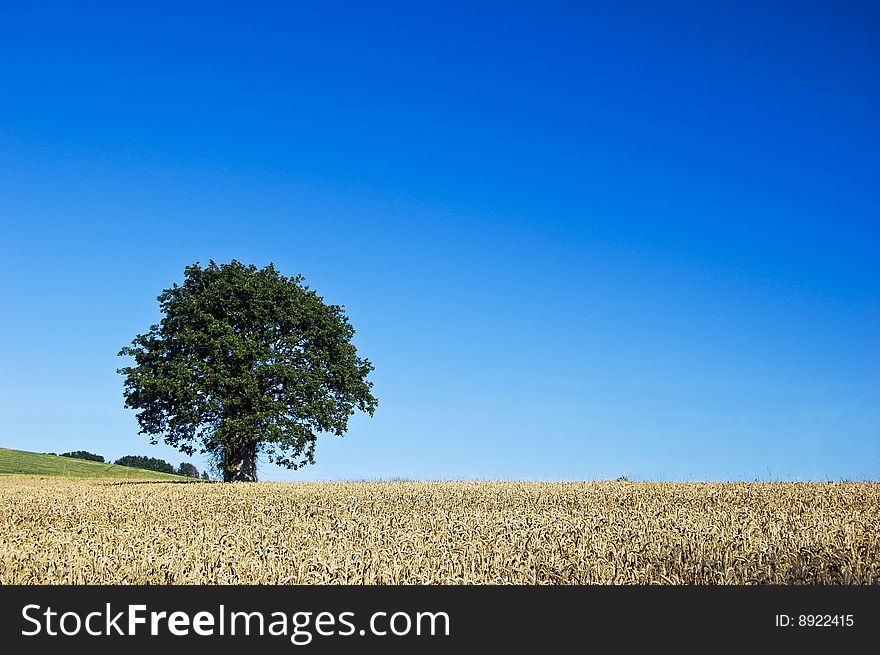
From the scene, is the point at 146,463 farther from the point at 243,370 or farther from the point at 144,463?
the point at 243,370

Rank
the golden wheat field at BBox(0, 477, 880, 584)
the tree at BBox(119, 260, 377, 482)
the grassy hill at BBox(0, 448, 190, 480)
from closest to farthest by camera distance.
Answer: the golden wheat field at BBox(0, 477, 880, 584)
the tree at BBox(119, 260, 377, 482)
the grassy hill at BBox(0, 448, 190, 480)

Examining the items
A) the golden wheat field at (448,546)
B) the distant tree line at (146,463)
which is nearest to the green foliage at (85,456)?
the distant tree line at (146,463)

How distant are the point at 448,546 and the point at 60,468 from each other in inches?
2060

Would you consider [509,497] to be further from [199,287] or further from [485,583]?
[199,287]

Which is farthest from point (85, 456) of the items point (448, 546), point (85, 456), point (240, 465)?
point (448, 546)

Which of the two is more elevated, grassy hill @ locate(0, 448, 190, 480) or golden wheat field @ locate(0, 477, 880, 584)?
A: golden wheat field @ locate(0, 477, 880, 584)

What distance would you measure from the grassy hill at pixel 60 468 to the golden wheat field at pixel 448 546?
3655 cm

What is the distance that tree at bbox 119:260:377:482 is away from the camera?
119ft

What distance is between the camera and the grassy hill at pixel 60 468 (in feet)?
165

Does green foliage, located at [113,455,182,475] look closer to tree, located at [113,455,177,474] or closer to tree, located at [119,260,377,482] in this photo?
tree, located at [113,455,177,474]

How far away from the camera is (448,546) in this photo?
987 cm

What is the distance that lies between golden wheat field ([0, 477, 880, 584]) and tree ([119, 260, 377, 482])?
19.8 m

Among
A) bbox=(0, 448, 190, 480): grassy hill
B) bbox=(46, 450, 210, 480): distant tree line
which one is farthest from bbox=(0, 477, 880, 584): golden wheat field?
bbox=(46, 450, 210, 480): distant tree line

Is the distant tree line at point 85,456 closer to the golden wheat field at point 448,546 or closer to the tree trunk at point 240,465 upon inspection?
the tree trunk at point 240,465
